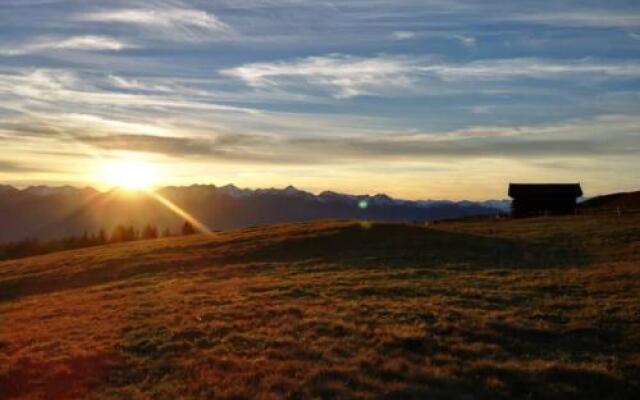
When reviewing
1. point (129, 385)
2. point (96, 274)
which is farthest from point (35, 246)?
point (129, 385)

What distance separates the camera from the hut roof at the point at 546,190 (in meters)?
100

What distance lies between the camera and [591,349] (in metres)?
20.2

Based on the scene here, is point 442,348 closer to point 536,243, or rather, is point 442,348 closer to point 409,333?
point 409,333

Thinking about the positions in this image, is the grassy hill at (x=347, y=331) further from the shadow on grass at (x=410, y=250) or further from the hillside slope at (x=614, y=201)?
the hillside slope at (x=614, y=201)

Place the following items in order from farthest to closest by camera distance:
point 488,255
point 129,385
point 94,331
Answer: point 488,255 < point 94,331 < point 129,385

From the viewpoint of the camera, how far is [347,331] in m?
22.8

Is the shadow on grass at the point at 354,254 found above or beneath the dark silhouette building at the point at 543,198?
beneath

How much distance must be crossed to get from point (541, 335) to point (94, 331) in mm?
16146

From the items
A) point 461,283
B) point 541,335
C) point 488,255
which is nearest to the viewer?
point 541,335

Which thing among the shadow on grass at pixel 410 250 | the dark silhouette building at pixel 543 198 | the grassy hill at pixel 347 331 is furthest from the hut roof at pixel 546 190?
the grassy hill at pixel 347 331

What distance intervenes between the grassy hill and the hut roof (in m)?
55.1

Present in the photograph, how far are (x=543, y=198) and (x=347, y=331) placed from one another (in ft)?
279

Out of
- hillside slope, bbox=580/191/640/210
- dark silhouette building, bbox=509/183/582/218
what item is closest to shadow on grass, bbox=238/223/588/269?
dark silhouette building, bbox=509/183/582/218

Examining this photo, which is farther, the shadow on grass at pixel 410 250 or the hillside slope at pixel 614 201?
the hillside slope at pixel 614 201
